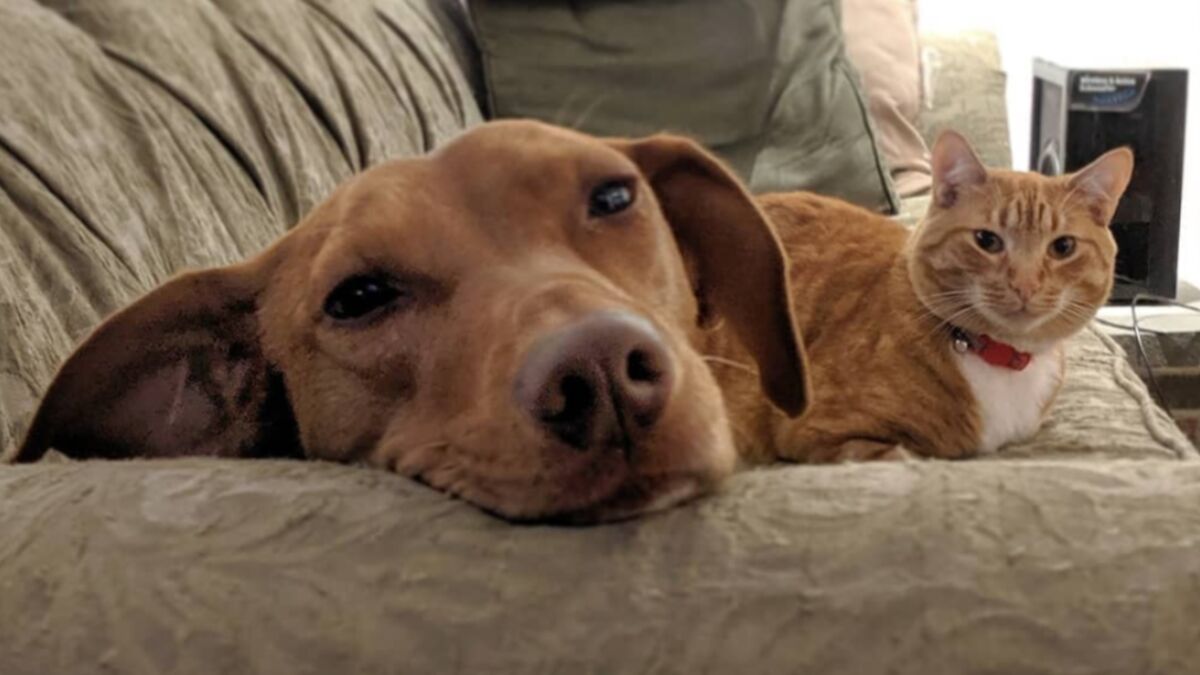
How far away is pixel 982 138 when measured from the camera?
11.7 ft

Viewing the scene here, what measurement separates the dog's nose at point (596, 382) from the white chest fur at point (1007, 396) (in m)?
1.06

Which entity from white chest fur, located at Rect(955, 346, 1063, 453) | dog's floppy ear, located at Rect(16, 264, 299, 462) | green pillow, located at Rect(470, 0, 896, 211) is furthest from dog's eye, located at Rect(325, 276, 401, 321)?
green pillow, located at Rect(470, 0, 896, 211)

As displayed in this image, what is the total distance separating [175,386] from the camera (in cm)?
120

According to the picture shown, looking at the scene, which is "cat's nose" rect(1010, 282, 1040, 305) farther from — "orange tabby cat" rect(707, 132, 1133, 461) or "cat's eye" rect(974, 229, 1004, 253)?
"cat's eye" rect(974, 229, 1004, 253)

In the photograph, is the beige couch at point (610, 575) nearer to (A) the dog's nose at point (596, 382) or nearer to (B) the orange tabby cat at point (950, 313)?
(A) the dog's nose at point (596, 382)

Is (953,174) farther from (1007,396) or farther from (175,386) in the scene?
(175,386)

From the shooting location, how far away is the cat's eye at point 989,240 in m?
1.97

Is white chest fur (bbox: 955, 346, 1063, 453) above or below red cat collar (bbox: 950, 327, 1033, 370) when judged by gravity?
below

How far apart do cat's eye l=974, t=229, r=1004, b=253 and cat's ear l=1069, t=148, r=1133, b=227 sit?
0.44 feet

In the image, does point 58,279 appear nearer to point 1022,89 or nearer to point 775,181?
point 775,181

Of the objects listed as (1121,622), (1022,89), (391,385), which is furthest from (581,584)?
(1022,89)

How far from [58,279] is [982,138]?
280 centimetres

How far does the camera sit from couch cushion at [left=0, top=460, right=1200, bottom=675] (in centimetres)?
63

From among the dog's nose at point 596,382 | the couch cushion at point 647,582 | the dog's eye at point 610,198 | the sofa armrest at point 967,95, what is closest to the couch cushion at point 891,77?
the sofa armrest at point 967,95
